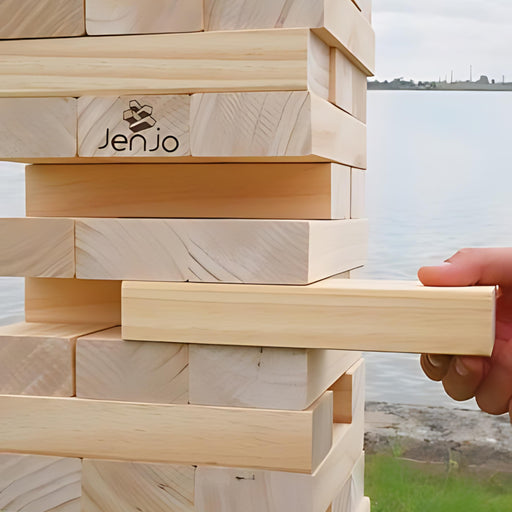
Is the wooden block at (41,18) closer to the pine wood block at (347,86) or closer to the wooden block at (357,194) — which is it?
the pine wood block at (347,86)

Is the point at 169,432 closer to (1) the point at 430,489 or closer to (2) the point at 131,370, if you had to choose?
(2) the point at 131,370

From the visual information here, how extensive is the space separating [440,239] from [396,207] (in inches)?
6.5

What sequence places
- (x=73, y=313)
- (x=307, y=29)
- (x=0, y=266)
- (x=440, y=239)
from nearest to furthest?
(x=307, y=29), (x=0, y=266), (x=73, y=313), (x=440, y=239)

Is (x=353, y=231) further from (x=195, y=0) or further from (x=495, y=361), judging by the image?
(x=195, y=0)

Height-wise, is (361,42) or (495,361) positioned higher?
(361,42)

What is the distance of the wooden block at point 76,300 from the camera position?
126 cm

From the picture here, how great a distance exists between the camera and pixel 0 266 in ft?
3.83

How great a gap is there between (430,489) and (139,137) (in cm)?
154

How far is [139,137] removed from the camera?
1102 millimetres

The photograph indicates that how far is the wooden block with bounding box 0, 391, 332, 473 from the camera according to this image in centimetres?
105

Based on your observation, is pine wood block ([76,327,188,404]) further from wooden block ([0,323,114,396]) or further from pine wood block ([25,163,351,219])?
pine wood block ([25,163,351,219])

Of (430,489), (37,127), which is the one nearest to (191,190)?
(37,127)

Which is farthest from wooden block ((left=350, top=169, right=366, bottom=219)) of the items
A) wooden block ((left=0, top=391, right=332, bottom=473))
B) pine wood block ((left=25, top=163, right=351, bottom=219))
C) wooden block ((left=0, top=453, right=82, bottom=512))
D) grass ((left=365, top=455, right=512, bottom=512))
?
grass ((left=365, top=455, right=512, bottom=512))

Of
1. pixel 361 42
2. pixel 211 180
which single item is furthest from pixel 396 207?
pixel 211 180
